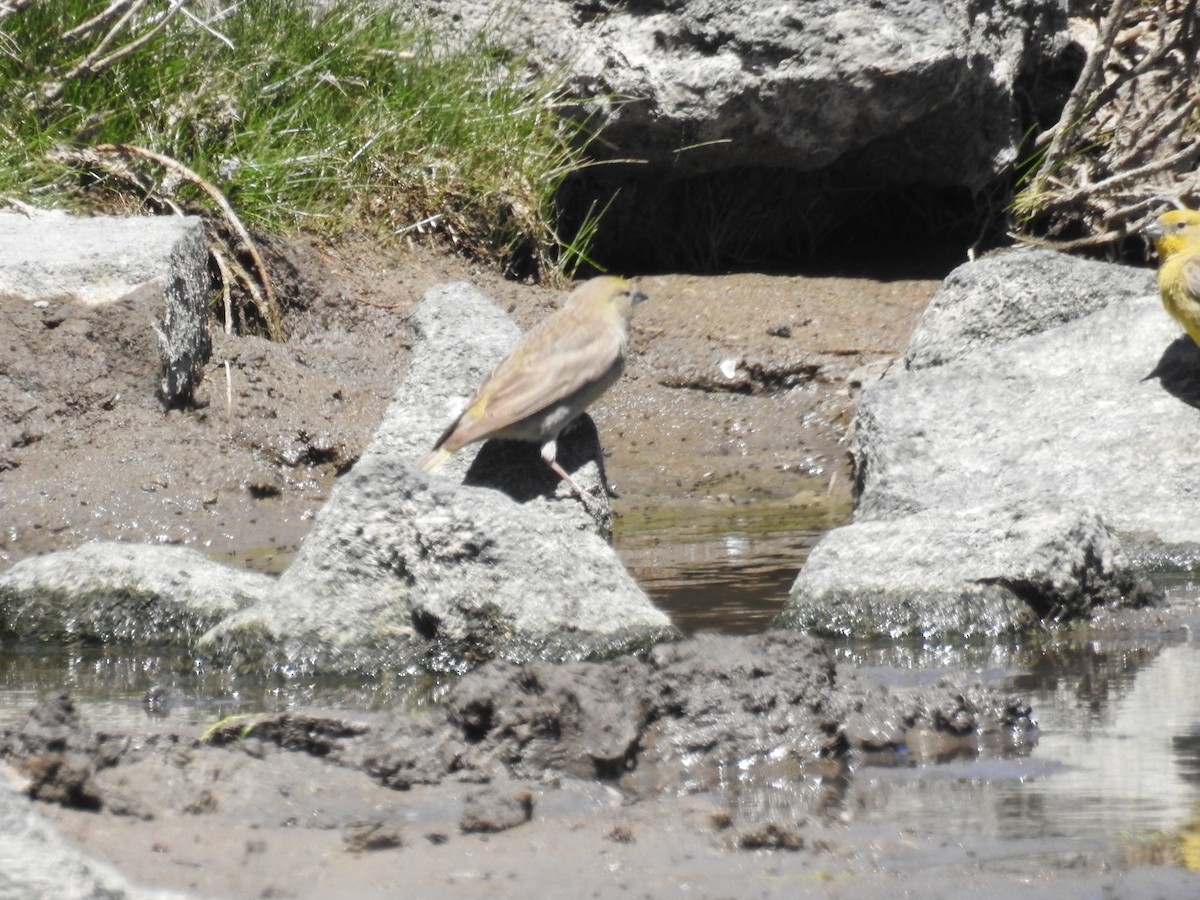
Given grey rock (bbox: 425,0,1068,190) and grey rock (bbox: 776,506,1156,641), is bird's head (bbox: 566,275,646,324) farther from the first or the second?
grey rock (bbox: 425,0,1068,190)

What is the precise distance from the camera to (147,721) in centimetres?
454

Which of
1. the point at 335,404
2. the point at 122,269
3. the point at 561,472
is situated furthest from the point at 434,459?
the point at 122,269

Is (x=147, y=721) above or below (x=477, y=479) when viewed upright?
below

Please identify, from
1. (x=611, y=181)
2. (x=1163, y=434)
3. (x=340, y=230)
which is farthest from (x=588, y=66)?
(x=1163, y=434)

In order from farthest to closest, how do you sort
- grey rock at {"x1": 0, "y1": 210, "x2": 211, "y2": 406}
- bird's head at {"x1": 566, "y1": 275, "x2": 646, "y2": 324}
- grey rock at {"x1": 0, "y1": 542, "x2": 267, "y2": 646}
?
grey rock at {"x1": 0, "y1": 210, "x2": 211, "y2": 406}, bird's head at {"x1": 566, "y1": 275, "x2": 646, "y2": 324}, grey rock at {"x1": 0, "y1": 542, "x2": 267, "y2": 646}

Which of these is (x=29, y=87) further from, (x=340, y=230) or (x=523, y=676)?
(x=523, y=676)

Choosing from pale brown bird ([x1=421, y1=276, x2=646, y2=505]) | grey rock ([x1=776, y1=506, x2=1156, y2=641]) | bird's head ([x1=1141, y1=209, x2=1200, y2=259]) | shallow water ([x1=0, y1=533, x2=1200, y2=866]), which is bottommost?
shallow water ([x1=0, y1=533, x2=1200, y2=866])

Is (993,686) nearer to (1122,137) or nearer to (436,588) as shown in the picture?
(436,588)

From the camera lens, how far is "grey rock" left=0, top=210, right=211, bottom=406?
25.8 ft

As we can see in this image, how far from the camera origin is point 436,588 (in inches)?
206

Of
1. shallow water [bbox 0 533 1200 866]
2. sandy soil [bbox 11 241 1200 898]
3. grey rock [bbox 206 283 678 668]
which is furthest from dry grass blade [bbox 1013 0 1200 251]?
grey rock [bbox 206 283 678 668]

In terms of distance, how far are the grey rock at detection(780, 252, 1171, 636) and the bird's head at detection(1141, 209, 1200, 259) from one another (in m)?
0.25

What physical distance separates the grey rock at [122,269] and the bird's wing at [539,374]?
1.90 metres

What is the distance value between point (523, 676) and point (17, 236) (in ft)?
16.4
